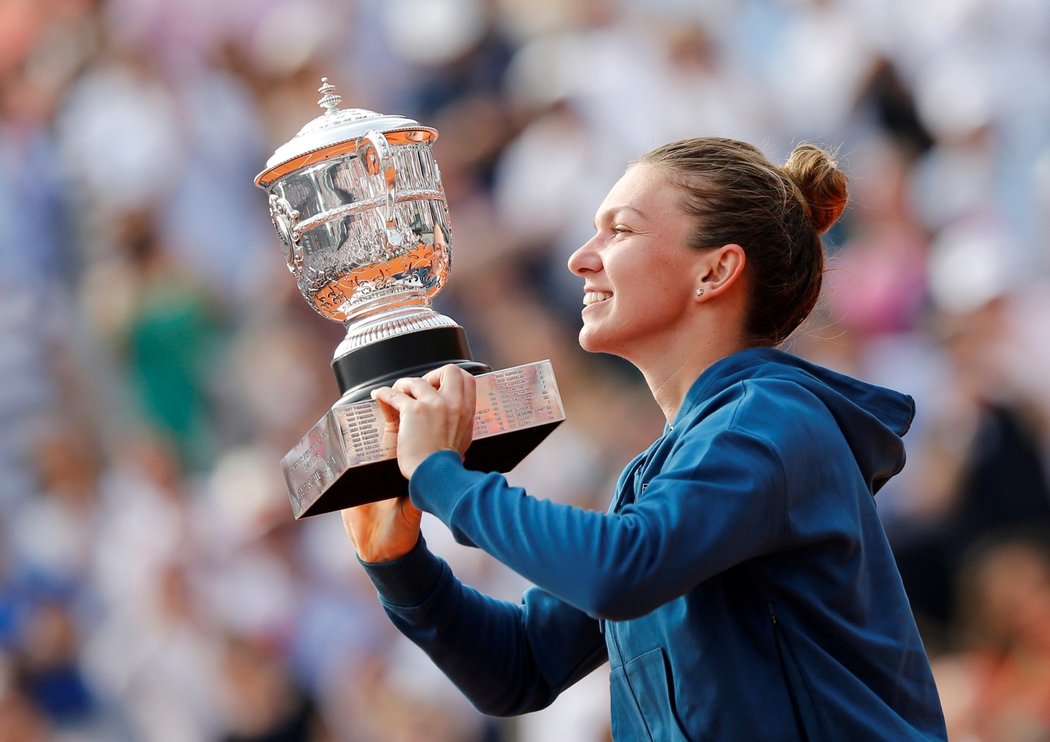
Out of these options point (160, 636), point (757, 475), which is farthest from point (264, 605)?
point (757, 475)

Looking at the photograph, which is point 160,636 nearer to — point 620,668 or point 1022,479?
point 1022,479

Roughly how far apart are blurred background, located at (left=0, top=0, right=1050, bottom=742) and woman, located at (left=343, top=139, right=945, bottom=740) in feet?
6.55

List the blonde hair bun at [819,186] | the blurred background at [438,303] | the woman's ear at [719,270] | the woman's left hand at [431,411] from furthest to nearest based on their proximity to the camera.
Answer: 1. the blurred background at [438,303]
2. the blonde hair bun at [819,186]
3. the woman's ear at [719,270]
4. the woman's left hand at [431,411]

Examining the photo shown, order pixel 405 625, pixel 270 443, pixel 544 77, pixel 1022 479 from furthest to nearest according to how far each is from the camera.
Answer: pixel 270 443, pixel 544 77, pixel 1022 479, pixel 405 625

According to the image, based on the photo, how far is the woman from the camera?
162 cm

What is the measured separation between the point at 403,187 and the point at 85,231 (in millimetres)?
4402

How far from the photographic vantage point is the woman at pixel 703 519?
63.9 inches

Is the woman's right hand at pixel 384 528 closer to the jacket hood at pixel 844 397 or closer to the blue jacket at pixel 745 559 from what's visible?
the blue jacket at pixel 745 559

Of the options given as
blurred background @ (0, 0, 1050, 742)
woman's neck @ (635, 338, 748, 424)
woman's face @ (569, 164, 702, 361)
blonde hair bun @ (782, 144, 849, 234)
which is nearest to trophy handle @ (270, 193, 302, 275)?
woman's face @ (569, 164, 702, 361)

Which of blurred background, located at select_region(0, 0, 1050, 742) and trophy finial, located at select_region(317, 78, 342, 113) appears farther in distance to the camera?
blurred background, located at select_region(0, 0, 1050, 742)

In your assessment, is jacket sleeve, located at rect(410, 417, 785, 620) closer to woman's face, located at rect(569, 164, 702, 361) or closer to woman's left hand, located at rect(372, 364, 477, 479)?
woman's left hand, located at rect(372, 364, 477, 479)

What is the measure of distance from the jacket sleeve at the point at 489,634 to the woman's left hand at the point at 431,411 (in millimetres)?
295

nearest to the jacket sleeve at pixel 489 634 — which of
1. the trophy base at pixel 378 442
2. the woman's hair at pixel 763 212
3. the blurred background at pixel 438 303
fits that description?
the trophy base at pixel 378 442

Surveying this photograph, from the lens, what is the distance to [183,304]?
19.4ft
